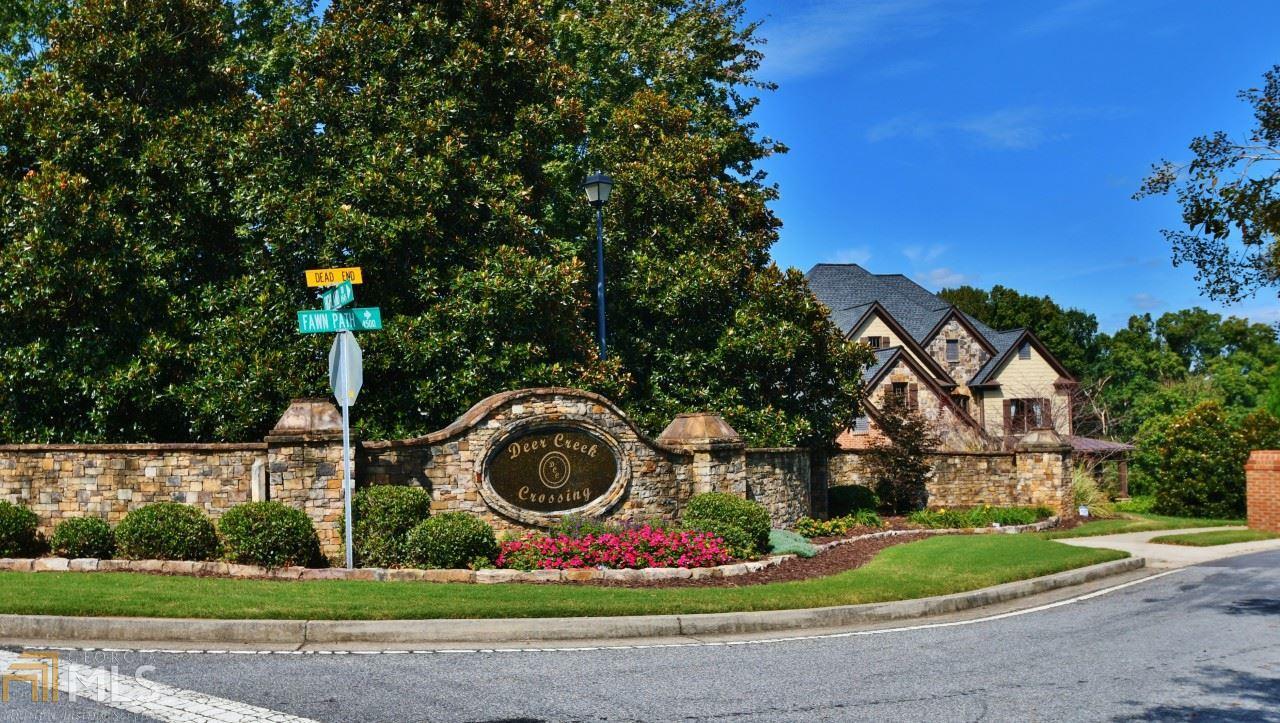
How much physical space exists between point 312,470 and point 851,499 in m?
16.2

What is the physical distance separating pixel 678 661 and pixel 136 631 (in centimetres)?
548

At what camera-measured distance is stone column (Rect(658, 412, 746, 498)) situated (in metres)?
17.9

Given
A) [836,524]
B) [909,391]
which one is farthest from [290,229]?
[909,391]

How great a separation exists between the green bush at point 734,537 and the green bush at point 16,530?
10168 mm

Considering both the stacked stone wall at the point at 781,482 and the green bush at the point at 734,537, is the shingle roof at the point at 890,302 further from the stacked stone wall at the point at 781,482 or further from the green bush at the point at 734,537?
the green bush at the point at 734,537

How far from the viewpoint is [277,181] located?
59.8ft

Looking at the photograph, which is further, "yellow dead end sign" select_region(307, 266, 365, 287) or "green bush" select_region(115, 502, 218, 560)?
"green bush" select_region(115, 502, 218, 560)

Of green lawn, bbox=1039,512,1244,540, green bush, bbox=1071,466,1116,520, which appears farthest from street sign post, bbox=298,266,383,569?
green bush, bbox=1071,466,1116,520

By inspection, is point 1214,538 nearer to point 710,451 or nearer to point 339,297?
point 710,451

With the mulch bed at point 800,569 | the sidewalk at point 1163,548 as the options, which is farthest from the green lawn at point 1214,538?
the mulch bed at point 800,569

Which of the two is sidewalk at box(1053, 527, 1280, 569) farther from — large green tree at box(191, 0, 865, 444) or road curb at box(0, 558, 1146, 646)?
road curb at box(0, 558, 1146, 646)

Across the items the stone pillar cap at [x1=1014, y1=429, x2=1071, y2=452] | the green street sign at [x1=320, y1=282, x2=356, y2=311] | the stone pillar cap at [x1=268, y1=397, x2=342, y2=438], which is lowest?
the stone pillar cap at [x1=1014, y1=429, x2=1071, y2=452]

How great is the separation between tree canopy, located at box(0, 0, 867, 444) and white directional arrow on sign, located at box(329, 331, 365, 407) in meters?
3.59

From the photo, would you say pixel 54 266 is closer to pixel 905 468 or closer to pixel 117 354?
pixel 117 354
